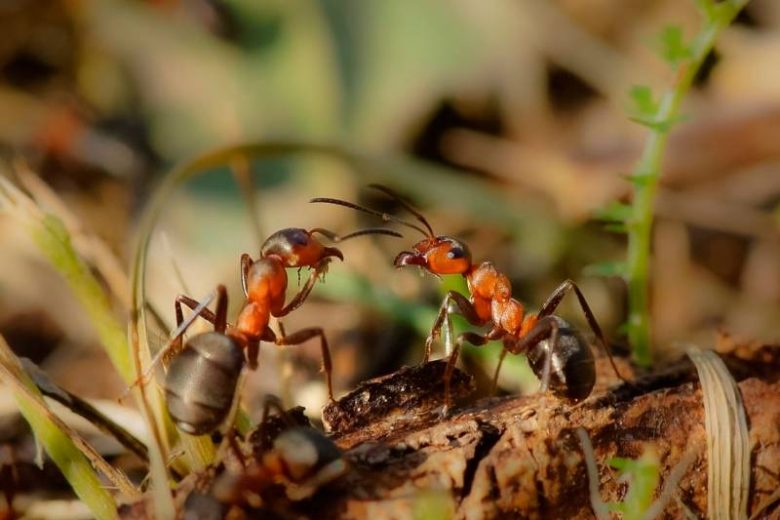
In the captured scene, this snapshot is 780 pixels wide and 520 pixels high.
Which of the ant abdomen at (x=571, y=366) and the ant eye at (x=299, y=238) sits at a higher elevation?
the ant eye at (x=299, y=238)

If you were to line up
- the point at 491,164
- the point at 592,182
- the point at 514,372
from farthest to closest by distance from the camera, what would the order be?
the point at 491,164, the point at 592,182, the point at 514,372

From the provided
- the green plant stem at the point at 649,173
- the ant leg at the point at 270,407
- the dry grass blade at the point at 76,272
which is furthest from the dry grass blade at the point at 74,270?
the green plant stem at the point at 649,173

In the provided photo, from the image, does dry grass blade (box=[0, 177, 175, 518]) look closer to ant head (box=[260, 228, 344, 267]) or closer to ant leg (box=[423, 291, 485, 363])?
ant head (box=[260, 228, 344, 267])

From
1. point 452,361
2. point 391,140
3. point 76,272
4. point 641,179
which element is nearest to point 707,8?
point 641,179

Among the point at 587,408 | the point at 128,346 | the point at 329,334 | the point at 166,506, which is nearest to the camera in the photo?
the point at 166,506

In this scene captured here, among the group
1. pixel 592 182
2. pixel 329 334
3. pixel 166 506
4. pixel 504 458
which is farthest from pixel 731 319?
pixel 166 506

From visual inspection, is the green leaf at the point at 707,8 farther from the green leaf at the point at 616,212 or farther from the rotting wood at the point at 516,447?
the rotting wood at the point at 516,447

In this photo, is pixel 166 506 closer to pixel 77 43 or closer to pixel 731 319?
pixel 731 319

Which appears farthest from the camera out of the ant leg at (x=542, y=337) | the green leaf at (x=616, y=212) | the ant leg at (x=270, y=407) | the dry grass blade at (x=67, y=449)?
the green leaf at (x=616, y=212)
